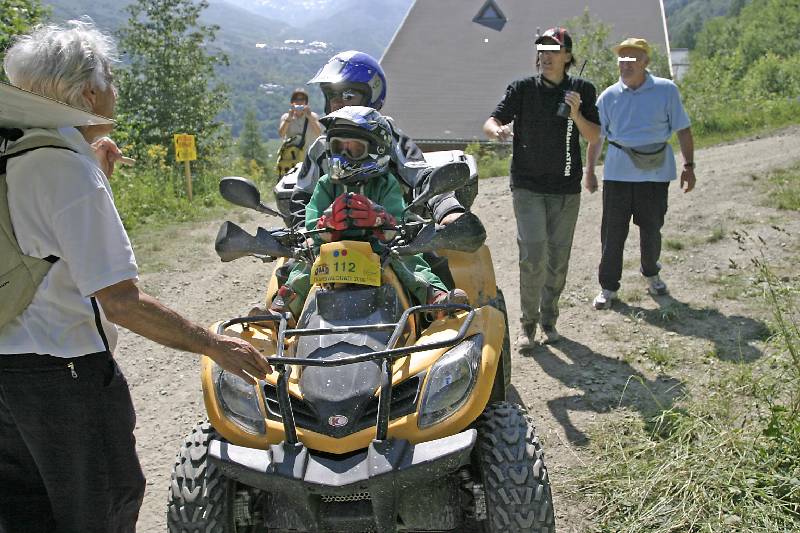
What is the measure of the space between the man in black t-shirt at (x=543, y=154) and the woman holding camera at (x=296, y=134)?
4659 millimetres

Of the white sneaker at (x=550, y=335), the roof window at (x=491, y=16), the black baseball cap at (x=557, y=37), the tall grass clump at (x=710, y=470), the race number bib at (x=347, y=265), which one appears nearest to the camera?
the tall grass clump at (x=710, y=470)

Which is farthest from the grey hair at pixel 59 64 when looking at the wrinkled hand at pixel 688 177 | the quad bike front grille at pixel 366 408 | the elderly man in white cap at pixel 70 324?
the wrinkled hand at pixel 688 177

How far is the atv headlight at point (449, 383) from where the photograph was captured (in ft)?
9.93

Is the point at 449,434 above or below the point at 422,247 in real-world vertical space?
below

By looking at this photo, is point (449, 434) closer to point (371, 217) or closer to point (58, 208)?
point (371, 217)

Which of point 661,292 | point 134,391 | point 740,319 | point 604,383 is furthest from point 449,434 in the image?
point 661,292

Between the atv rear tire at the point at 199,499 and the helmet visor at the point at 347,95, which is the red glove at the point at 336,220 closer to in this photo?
the atv rear tire at the point at 199,499

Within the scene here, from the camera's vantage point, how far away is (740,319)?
6270 millimetres

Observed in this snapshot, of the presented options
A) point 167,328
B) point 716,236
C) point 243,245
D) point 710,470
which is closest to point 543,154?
point 243,245

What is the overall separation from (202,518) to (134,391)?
286cm

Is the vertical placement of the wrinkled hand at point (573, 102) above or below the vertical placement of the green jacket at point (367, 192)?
above

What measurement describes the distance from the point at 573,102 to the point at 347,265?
2740mm

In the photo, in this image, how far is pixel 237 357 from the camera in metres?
2.63

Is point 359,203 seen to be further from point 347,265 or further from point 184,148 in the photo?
point 184,148
